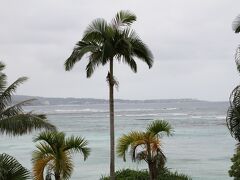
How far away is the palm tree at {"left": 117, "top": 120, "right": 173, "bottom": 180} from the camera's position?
55.6 ft

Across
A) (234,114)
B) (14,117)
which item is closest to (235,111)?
(234,114)

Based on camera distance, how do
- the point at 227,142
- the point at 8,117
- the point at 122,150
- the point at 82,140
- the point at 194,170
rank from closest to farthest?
the point at 82,140, the point at 8,117, the point at 122,150, the point at 194,170, the point at 227,142

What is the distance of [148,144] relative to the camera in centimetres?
1706

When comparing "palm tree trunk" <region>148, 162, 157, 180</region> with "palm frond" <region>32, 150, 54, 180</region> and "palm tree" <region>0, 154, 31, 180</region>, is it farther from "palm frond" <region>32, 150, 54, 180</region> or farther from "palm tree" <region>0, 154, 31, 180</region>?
"palm tree" <region>0, 154, 31, 180</region>

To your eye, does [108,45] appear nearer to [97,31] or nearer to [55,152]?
[97,31]

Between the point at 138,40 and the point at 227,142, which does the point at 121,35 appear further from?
the point at 227,142

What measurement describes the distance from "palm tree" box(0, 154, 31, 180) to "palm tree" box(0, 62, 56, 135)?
332 cm

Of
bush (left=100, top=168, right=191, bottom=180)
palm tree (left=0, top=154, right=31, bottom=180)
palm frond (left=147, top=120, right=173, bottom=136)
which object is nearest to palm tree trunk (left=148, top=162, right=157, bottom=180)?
palm frond (left=147, top=120, right=173, bottom=136)

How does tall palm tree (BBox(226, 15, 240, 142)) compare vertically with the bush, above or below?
above

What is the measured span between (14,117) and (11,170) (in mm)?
3714

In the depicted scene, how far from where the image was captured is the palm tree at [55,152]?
44.9ft

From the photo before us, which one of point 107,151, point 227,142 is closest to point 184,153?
point 107,151

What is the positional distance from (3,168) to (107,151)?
39.4 m

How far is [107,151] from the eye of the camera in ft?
167
